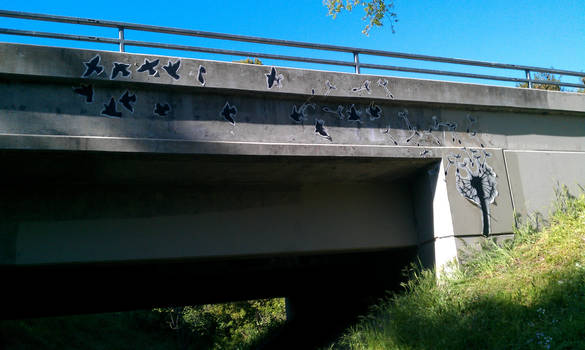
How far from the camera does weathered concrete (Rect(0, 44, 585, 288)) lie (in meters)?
6.11

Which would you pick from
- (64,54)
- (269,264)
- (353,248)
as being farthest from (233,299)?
(64,54)

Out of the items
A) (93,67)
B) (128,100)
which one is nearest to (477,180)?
(128,100)

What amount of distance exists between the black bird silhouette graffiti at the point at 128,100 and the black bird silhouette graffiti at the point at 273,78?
1.84 meters

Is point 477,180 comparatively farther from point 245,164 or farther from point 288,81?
point 245,164

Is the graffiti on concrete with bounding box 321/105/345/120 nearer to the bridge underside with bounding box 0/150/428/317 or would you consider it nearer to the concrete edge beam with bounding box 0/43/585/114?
the concrete edge beam with bounding box 0/43/585/114

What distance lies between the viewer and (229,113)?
6.82 meters

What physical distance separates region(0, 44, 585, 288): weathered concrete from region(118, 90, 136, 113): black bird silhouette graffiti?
0.02 metres

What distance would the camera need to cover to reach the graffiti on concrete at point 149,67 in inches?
251

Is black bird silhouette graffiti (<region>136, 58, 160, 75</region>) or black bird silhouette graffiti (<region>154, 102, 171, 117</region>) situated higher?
black bird silhouette graffiti (<region>136, 58, 160, 75</region>)

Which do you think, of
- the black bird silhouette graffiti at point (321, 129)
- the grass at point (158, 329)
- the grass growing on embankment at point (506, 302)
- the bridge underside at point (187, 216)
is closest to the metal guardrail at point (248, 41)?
the black bird silhouette graffiti at point (321, 129)

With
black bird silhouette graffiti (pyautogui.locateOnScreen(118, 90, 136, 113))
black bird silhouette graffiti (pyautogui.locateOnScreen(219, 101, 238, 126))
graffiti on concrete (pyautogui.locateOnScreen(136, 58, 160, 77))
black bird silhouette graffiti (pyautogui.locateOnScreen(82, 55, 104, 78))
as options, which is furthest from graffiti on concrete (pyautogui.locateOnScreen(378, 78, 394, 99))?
black bird silhouette graffiti (pyautogui.locateOnScreen(82, 55, 104, 78))

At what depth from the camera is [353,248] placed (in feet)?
27.3

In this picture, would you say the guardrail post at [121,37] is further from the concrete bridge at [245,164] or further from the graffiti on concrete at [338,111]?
the graffiti on concrete at [338,111]

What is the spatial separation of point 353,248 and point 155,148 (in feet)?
12.6
